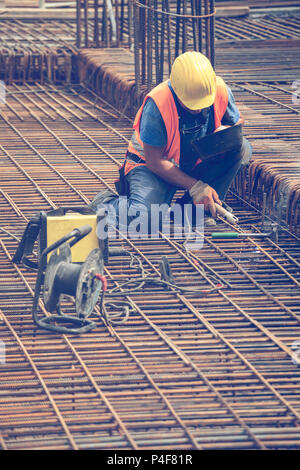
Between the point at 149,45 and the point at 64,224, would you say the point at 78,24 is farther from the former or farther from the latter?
the point at 64,224

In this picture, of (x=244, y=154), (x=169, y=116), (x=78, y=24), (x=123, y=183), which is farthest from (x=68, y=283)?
(x=78, y=24)

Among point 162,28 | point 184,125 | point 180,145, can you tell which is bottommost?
point 180,145

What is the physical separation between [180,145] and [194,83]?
1.35 ft

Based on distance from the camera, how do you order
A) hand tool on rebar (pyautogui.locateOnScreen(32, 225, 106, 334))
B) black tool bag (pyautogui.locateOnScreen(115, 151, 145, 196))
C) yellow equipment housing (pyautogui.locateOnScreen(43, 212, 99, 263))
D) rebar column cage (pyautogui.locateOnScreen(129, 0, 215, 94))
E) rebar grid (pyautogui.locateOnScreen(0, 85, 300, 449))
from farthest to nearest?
rebar column cage (pyautogui.locateOnScreen(129, 0, 215, 94))
black tool bag (pyautogui.locateOnScreen(115, 151, 145, 196))
yellow equipment housing (pyautogui.locateOnScreen(43, 212, 99, 263))
hand tool on rebar (pyautogui.locateOnScreen(32, 225, 106, 334))
rebar grid (pyautogui.locateOnScreen(0, 85, 300, 449))

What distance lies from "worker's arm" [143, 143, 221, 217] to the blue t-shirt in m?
0.05

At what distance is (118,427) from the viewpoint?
120 inches

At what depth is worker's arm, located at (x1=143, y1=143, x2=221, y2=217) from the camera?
4.44 meters

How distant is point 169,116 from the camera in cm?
448

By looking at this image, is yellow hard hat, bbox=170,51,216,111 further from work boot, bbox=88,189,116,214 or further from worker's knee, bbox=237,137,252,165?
work boot, bbox=88,189,116,214

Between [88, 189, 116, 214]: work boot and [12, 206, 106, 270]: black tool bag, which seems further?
[88, 189, 116, 214]: work boot

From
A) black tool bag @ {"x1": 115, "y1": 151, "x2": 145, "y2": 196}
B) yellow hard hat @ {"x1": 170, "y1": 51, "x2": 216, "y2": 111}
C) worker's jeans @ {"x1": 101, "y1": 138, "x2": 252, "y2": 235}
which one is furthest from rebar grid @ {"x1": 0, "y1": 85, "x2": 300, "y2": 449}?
yellow hard hat @ {"x1": 170, "y1": 51, "x2": 216, "y2": 111}

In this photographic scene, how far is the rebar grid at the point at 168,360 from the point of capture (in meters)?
3.02

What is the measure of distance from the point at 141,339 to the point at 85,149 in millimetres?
2679
